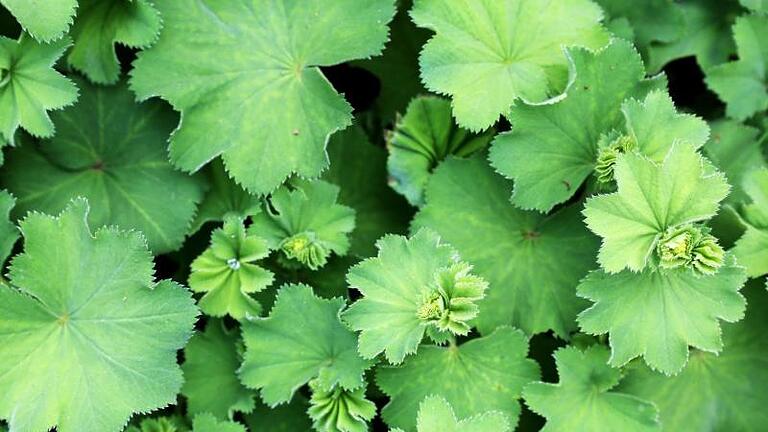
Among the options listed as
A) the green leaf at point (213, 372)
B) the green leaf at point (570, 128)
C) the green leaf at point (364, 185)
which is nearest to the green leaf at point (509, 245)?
the green leaf at point (570, 128)

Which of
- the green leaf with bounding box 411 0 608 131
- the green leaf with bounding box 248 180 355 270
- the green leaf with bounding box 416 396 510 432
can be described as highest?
the green leaf with bounding box 411 0 608 131

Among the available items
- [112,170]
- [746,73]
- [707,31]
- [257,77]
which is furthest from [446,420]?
[707,31]

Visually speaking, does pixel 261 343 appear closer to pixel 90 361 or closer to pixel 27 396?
pixel 90 361

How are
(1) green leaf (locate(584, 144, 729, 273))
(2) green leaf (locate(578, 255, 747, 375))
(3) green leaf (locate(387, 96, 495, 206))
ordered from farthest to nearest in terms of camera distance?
(3) green leaf (locate(387, 96, 495, 206)), (2) green leaf (locate(578, 255, 747, 375)), (1) green leaf (locate(584, 144, 729, 273))

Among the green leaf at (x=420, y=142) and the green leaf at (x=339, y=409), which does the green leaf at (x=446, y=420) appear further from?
the green leaf at (x=420, y=142)

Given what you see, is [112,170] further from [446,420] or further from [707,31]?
[707,31]

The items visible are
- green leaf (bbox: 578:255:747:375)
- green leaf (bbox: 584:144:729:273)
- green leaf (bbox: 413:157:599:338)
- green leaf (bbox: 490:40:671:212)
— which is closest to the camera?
green leaf (bbox: 584:144:729:273)

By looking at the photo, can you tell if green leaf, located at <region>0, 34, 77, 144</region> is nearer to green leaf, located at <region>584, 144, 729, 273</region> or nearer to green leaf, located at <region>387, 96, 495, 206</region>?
green leaf, located at <region>387, 96, 495, 206</region>

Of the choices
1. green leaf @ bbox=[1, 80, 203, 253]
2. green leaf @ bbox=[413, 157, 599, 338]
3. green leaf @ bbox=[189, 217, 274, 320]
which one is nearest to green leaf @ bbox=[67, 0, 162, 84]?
green leaf @ bbox=[1, 80, 203, 253]
